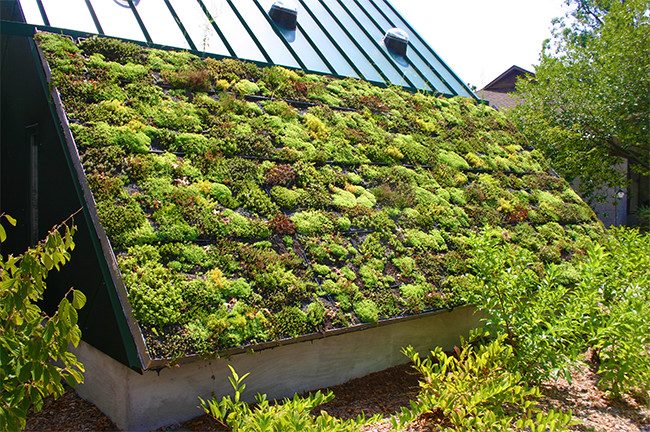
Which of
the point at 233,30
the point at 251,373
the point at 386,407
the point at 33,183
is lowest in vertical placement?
the point at 386,407

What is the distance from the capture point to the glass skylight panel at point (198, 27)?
8336 millimetres

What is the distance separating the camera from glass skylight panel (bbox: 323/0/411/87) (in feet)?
35.1

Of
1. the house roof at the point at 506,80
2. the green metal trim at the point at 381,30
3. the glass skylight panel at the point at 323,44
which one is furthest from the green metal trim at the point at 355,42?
the house roof at the point at 506,80

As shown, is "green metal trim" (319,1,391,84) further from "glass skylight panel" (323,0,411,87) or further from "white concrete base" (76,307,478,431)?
"white concrete base" (76,307,478,431)

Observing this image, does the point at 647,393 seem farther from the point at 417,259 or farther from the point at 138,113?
the point at 138,113

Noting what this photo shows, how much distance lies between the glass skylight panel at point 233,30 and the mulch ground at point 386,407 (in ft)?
17.9

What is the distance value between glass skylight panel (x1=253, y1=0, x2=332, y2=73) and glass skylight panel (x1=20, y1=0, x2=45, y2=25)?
13.4 ft

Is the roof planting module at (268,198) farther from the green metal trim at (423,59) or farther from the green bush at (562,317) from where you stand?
the green metal trim at (423,59)

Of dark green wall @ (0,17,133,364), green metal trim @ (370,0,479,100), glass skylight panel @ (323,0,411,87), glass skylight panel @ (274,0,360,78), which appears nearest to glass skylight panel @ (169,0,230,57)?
glass skylight panel @ (274,0,360,78)

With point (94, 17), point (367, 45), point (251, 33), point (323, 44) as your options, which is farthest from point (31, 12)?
point (367, 45)

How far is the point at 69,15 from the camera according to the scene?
24.0 ft

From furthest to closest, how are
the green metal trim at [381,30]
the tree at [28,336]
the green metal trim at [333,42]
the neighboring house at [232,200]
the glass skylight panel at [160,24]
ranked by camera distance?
1. the green metal trim at [381,30]
2. the green metal trim at [333,42]
3. the glass skylight panel at [160,24]
4. the neighboring house at [232,200]
5. the tree at [28,336]

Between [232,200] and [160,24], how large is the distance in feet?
13.5

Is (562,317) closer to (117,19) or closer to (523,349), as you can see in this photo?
(523,349)
